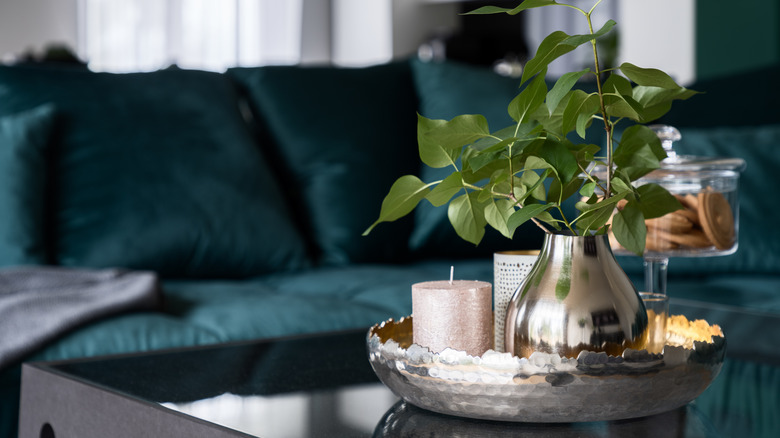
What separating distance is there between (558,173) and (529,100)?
0.06m

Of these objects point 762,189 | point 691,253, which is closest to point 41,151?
point 691,253

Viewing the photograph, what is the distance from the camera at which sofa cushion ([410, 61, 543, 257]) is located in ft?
6.77

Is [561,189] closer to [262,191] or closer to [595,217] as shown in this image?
[595,217]

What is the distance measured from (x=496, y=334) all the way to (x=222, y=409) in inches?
10.0

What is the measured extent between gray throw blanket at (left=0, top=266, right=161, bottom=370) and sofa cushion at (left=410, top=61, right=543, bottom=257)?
0.78 metres

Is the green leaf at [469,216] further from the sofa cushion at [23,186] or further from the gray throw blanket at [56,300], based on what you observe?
the sofa cushion at [23,186]

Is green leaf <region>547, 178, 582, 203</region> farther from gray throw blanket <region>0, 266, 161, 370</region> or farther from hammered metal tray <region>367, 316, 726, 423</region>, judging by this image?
gray throw blanket <region>0, 266, 161, 370</region>

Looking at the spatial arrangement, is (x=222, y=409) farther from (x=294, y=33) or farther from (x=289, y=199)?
(x=294, y=33)

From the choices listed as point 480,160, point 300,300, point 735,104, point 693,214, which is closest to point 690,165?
point 693,214

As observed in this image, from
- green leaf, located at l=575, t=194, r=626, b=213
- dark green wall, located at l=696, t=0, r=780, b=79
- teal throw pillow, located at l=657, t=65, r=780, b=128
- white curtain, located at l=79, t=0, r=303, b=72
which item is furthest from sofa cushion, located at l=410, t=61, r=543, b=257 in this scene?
white curtain, located at l=79, t=0, r=303, b=72

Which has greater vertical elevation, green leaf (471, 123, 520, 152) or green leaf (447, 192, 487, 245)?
green leaf (471, 123, 520, 152)

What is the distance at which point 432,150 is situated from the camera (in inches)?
27.5

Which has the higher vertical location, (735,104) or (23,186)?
(735,104)

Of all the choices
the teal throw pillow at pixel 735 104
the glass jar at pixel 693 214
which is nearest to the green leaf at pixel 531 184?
the glass jar at pixel 693 214
